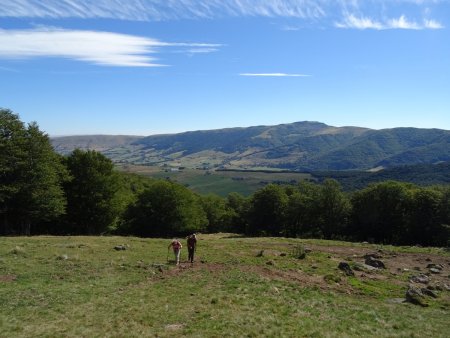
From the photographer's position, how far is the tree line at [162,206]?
2158 inches

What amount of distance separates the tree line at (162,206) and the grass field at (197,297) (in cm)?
1894

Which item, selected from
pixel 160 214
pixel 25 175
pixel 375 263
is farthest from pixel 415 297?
pixel 160 214

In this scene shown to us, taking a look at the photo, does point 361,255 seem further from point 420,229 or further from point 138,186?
point 138,186

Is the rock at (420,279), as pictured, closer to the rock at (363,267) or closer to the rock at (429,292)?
the rock at (363,267)

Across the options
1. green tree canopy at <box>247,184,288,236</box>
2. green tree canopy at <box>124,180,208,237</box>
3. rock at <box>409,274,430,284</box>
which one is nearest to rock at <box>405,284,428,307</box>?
rock at <box>409,274,430,284</box>

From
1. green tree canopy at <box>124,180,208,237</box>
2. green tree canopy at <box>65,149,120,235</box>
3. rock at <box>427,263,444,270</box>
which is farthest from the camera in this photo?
green tree canopy at <box>124,180,208,237</box>

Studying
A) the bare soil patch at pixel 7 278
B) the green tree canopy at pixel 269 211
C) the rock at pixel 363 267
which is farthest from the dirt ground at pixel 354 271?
the green tree canopy at pixel 269 211

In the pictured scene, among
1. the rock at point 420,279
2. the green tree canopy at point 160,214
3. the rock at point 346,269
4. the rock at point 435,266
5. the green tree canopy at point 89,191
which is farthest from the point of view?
the green tree canopy at point 160,214

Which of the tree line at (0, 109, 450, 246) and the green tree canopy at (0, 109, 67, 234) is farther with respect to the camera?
the tree line at (0, 109, 450, 246)

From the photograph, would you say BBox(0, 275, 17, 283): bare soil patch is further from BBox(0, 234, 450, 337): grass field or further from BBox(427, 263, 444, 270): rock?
BBox(427, 263, 444, 270): rock

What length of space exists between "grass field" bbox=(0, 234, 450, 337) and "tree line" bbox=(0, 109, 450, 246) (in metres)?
18.9

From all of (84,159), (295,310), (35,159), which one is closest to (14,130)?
(35,159)

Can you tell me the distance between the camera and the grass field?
17828 millimetres

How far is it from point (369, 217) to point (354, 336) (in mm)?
73199
